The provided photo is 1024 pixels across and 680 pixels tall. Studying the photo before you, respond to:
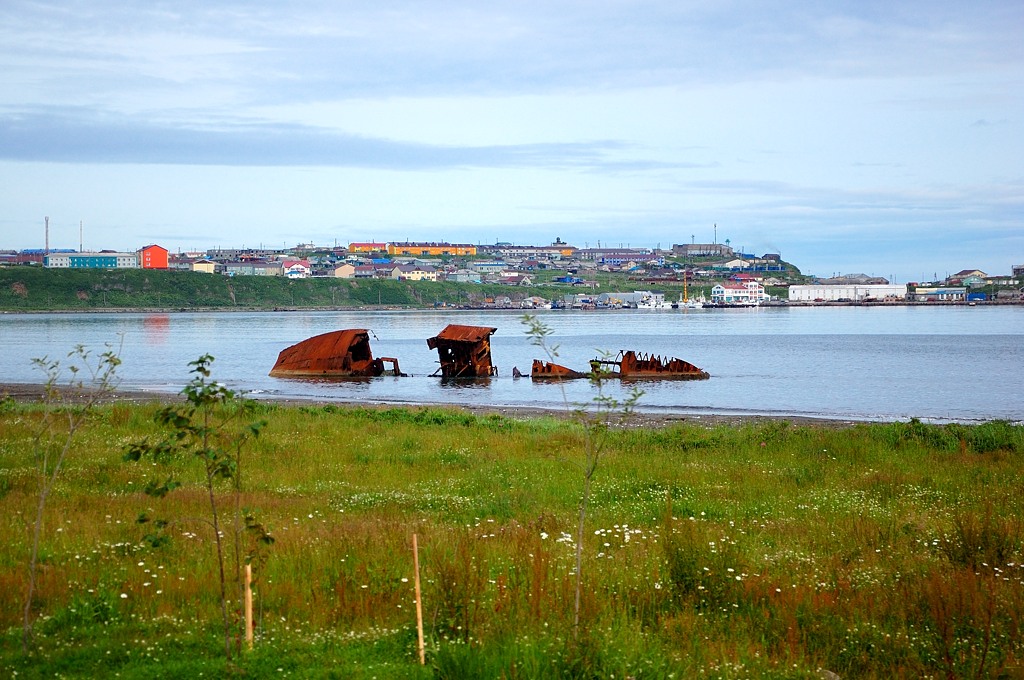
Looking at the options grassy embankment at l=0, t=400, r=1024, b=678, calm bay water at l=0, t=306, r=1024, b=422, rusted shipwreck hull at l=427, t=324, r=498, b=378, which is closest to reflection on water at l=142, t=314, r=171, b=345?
calm bay water at l=0, t=306, r=1024, b=422

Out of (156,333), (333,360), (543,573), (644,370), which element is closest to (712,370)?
(644,370)

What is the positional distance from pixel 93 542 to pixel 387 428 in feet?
45.1

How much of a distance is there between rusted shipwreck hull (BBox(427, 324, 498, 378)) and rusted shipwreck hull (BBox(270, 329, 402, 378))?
9.43 feet

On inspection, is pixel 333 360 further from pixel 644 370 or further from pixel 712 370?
pixel 712 370

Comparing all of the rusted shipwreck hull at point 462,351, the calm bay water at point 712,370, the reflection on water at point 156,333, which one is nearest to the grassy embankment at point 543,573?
the calm bay water at point 712,370

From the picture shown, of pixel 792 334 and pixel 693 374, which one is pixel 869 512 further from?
pixel 792 334

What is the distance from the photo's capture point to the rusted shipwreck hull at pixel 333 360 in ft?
181

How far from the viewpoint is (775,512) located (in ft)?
45.4

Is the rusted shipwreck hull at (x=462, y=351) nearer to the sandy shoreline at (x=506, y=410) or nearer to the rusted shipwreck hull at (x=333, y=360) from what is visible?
the rusted shipwreck hull at (x=333, y=360)

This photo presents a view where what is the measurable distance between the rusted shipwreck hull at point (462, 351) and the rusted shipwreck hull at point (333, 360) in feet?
9.43

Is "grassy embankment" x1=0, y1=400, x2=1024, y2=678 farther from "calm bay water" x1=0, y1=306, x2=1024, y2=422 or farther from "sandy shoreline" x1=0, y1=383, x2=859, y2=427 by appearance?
"sandy shoreline" x1=0, y1=383, x2=859, y2=427

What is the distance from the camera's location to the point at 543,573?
955 cm

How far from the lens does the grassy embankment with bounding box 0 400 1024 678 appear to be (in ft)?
25.6

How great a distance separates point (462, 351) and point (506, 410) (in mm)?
17570
